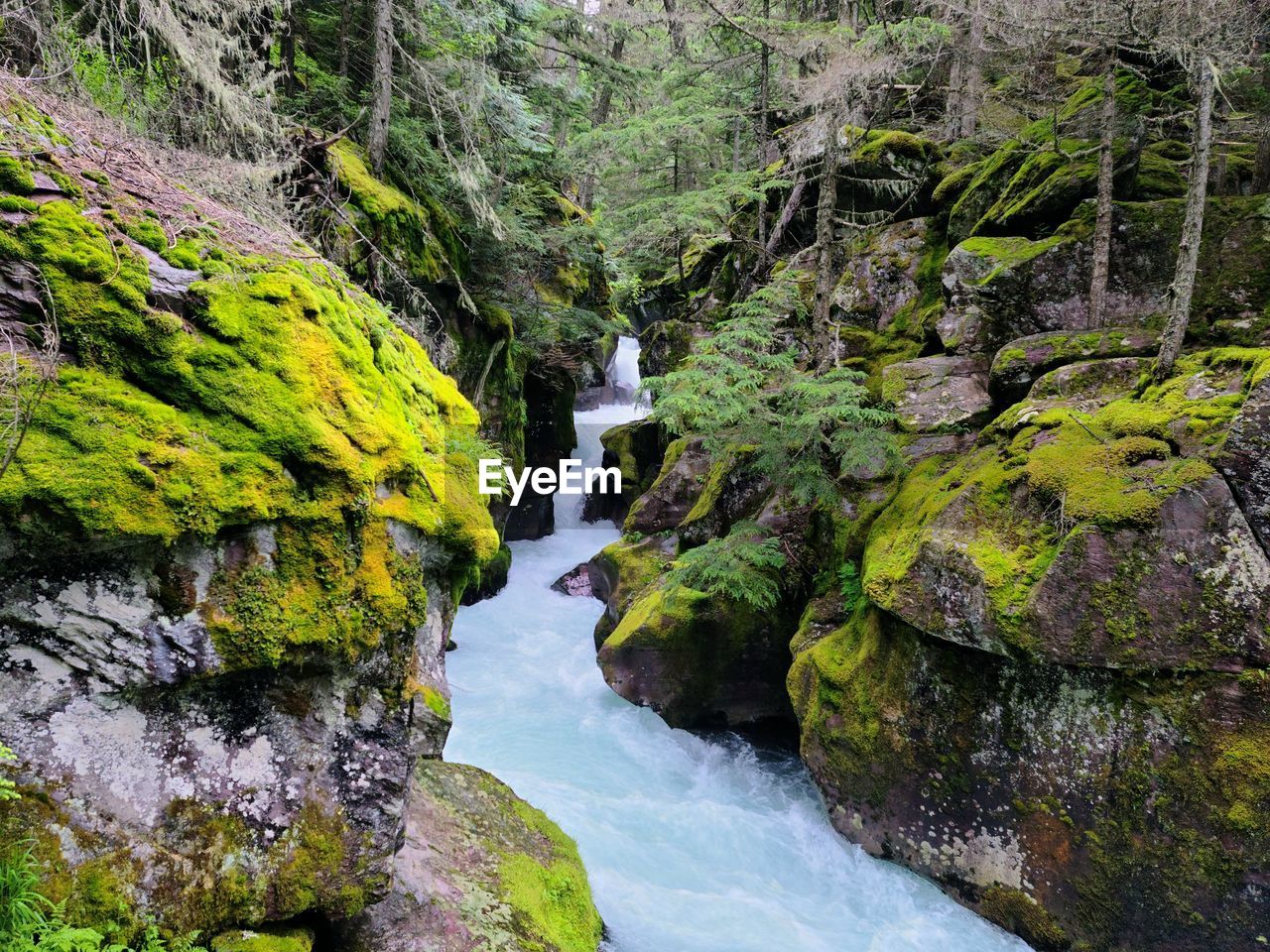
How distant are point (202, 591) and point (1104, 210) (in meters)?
10.1

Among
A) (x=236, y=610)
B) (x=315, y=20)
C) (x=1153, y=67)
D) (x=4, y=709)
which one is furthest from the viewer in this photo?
(x=315, y=20)

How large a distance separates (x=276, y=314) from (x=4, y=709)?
7.31 feet

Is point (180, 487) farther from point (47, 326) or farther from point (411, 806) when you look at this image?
point (411, 806)

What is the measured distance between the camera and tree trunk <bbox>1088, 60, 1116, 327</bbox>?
26.2ft

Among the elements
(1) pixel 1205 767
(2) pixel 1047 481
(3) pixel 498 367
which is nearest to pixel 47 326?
(2) pixel 1047 481

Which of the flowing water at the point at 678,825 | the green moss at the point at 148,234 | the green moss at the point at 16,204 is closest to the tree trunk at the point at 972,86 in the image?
the flowing water at the point at 678,825

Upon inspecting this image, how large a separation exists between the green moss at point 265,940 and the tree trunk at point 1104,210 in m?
10.1

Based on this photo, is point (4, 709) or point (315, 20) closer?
point (4, 709)

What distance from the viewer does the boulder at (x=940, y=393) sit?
8578 mm

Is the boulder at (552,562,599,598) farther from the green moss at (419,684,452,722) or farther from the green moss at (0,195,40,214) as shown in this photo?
the green moss at (0,195,40,214)

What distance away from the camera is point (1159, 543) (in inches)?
210

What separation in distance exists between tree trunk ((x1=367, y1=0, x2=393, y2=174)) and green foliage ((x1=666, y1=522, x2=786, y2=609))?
7.85m

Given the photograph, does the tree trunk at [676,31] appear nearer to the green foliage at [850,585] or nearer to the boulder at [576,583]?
the boulder at [576,583]

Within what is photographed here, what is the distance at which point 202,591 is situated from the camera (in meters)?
3.07
